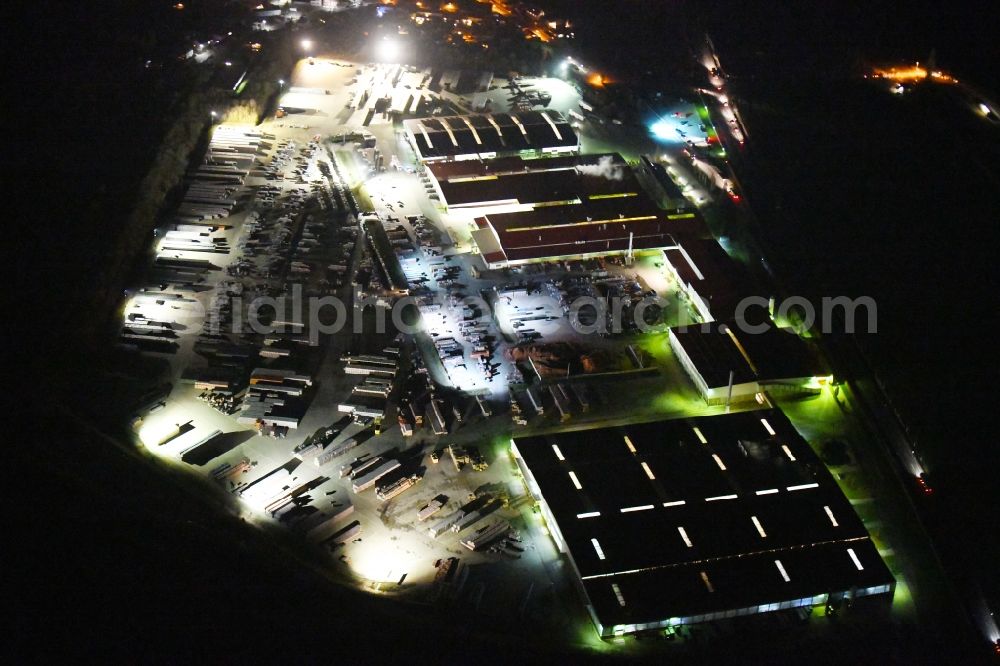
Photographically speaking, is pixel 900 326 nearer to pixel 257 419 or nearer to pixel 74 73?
pixel 257 419

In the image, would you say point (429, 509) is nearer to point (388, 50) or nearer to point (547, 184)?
point (547, 184)

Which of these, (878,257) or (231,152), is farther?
(231,152)

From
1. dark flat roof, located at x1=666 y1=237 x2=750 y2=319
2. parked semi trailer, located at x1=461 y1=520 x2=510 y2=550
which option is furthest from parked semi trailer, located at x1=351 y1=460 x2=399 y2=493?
dark flat roof, located at x1=666 y1=237 x2=750 y2=319

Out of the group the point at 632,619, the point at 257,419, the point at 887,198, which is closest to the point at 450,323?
the point at 257,419

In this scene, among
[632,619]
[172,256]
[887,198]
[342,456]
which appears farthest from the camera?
[887,198]

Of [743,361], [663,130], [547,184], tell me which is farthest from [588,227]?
[663,130]

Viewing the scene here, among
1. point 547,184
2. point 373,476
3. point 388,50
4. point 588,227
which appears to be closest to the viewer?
point 373,476
